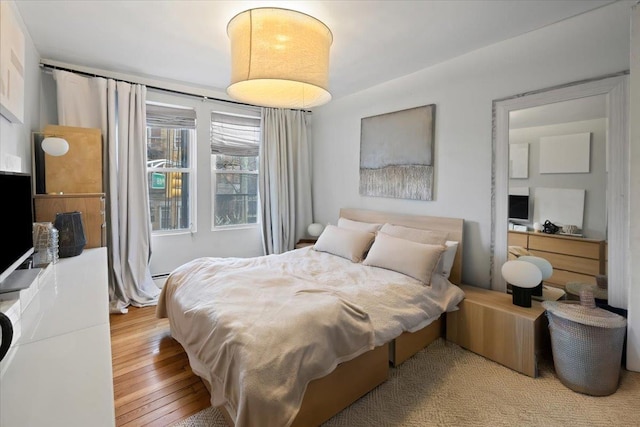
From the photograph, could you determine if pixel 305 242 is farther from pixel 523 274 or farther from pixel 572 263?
pixel 572 263

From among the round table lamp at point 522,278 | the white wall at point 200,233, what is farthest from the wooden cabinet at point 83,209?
the round table lamp at point 522,278

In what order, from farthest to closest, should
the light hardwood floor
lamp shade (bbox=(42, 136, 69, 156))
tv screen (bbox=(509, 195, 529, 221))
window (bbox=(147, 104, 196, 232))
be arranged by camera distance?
1. window (bbox=(147, 104, 196, 232))
2. tv screen (bbox=(509, 195, 529, 221))
3. lamp shade (bbox=(42, 136, 69, 156))
4. the light hardwood floor

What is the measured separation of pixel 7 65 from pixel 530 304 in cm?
360

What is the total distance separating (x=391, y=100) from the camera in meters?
3.44

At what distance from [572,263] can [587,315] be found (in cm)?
53

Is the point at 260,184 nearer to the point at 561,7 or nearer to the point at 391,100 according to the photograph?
the point at 391,100

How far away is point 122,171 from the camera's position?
312 cm

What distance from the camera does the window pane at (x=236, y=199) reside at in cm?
400

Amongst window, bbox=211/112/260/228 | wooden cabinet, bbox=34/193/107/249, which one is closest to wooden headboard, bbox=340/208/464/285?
window, bbox=211/112/260/228

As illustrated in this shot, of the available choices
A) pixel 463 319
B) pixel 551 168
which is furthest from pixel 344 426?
pixel 551 168

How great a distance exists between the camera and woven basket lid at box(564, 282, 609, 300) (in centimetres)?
215

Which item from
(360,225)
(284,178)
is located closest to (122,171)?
(284,178)

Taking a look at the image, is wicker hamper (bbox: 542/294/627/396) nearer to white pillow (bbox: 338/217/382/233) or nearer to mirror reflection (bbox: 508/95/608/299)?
mirror reflection (bbox: 508/95/608/299)

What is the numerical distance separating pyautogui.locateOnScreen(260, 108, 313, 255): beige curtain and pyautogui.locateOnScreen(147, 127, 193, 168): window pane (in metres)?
0.96
